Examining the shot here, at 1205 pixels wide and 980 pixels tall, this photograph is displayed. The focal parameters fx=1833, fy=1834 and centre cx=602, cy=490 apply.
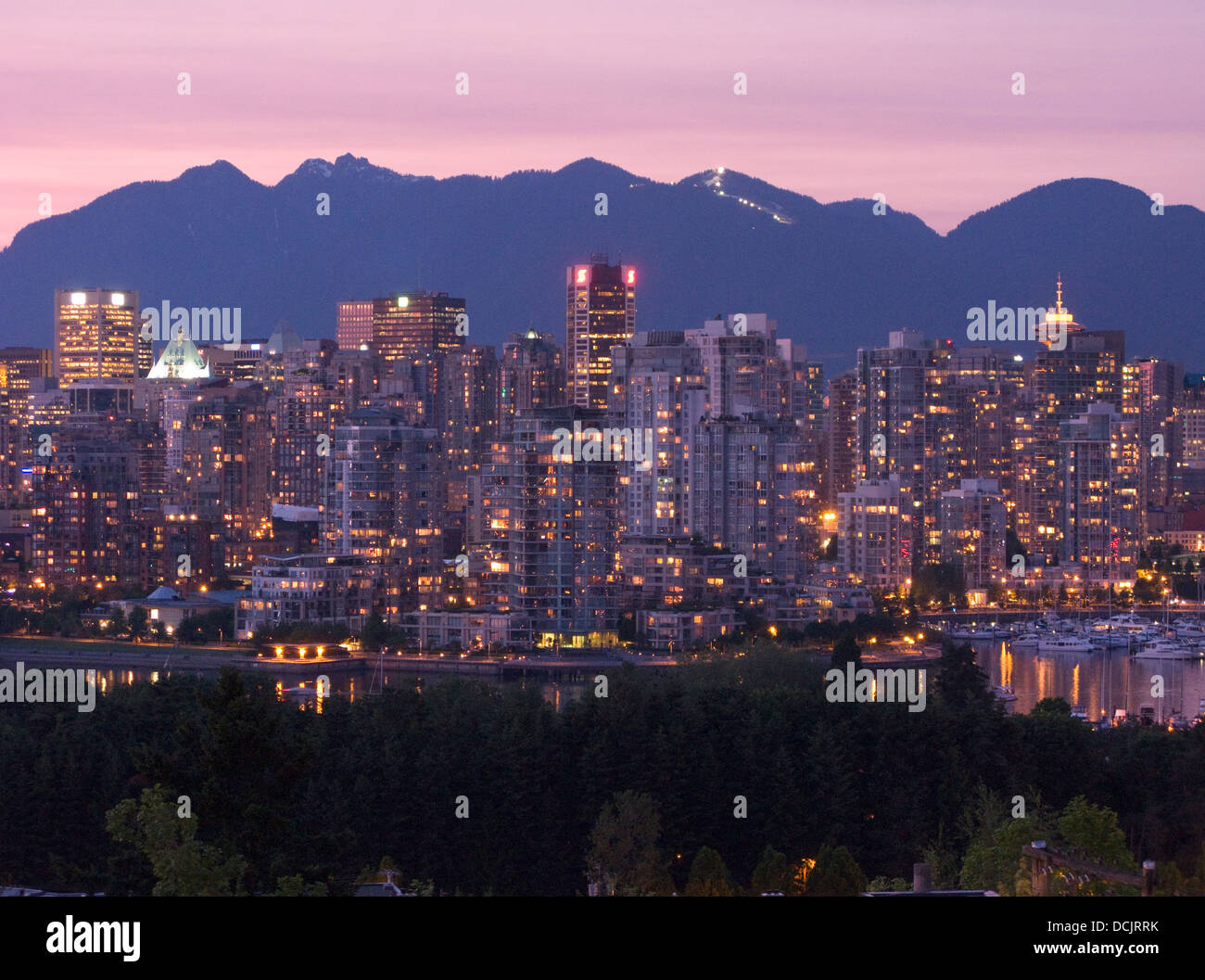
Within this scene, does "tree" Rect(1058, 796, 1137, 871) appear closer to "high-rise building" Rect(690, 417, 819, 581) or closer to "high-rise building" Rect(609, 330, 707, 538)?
"high-rise building" Rect(690, 417, 819, 581)

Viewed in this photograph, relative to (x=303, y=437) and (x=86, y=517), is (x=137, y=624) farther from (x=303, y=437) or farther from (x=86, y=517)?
(x=303, y=437)

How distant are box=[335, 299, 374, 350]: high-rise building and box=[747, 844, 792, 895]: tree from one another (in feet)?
242

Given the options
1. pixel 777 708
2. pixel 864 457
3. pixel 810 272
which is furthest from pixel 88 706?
pixel 810 272

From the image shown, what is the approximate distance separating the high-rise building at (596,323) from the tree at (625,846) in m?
49.4

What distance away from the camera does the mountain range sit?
81312 millimetres

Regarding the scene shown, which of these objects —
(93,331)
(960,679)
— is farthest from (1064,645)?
(93,331)

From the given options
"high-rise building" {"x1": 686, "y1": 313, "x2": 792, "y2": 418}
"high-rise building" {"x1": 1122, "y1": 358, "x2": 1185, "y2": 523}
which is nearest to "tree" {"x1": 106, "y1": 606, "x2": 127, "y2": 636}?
"high-rise building" {"x1": 686, "y1": 313, "x2": 792, "y2": 418}

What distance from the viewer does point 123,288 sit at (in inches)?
3342

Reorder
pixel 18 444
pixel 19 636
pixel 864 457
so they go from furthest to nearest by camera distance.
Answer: pixel 18 444 < pixel 864 457 < pixel 19 636

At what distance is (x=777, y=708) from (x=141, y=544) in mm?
33246

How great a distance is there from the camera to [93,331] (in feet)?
269

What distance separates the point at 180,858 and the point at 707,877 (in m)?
4.56

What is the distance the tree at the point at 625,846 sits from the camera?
42.8 ft
